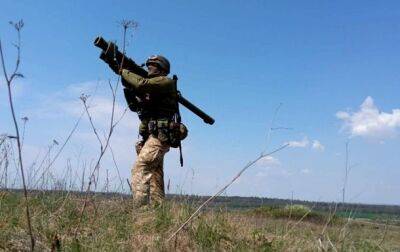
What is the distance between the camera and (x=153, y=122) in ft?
20.6

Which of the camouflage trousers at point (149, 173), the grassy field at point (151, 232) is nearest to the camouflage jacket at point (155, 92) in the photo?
the camouflage trousers at point (149, 173)

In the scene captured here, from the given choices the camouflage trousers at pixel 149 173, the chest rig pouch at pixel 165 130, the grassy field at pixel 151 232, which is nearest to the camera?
the grassy field at pixel 151 232

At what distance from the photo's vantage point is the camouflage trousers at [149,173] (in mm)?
6039

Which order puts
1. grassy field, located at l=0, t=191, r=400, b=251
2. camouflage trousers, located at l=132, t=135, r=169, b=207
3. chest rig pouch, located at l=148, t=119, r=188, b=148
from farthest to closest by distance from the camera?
chest rig pouch, located at l=148, t=119, r=188, b=148 < camouflage trousers, located at l=132, t=135, r=169, b=207 < grassy field, located at l=0, t=191, r=400, b=251

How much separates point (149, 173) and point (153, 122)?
2.01ft

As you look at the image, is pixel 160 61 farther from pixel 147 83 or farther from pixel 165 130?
pixel 165 130

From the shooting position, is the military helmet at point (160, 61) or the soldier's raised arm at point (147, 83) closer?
the soldier's raised arm at point (147, 83)

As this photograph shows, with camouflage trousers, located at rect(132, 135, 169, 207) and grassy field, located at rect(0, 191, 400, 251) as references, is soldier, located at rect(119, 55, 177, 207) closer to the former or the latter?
camouflage trousers, located at rect(132, 135, 169, 207)

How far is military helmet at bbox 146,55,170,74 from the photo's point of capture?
6.40 meters

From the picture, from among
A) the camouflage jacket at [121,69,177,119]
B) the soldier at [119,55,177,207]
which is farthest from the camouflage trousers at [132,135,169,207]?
the camouflage jacket at [121,69,177,119]

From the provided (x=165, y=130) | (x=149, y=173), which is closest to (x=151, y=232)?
(x=149, y=173)

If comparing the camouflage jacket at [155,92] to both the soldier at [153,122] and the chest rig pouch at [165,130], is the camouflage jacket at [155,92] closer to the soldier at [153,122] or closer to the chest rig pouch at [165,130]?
the soldier at [153,122]

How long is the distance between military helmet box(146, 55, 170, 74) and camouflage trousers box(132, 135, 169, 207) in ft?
2.88

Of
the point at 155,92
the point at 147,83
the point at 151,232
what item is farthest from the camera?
the point at 155,92
